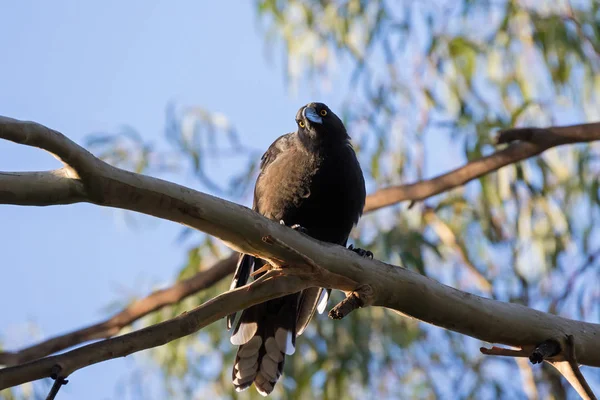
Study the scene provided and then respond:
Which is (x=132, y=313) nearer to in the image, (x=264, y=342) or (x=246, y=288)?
(x=264, y=342)

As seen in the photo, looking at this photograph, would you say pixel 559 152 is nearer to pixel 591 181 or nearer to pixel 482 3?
pixel 591 181

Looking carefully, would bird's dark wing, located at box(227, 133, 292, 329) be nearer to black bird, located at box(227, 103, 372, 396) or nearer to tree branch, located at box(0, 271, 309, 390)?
black bird, located at box(227, 103, 372, 396)

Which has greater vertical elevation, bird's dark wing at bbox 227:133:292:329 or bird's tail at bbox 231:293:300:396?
bird's dark wing at bbox 227:133:292:329

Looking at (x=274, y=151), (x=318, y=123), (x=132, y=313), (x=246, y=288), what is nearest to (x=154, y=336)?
(x=246, y=288)

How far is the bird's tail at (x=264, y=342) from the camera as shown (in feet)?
13.7

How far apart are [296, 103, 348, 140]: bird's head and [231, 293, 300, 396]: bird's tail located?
2.58 ft

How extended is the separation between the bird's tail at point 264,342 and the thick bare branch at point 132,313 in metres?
1.15

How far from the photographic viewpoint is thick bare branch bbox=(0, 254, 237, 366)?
5270mm

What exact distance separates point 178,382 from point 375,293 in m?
4.09

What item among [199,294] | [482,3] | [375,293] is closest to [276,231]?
[375,293]

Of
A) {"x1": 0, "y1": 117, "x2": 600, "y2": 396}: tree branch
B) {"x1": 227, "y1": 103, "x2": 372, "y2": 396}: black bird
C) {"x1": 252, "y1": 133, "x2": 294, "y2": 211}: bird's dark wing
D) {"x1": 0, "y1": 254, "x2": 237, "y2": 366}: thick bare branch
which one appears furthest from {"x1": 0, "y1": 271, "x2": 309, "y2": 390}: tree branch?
{"x1": 0, "y1": 254, "x2": 237, "y2": 366}: thick bare branch

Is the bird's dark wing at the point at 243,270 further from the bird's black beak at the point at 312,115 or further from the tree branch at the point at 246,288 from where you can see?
the tree branch at the point at 246,288

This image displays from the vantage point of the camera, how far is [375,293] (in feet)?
10.9

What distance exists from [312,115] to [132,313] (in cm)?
200
